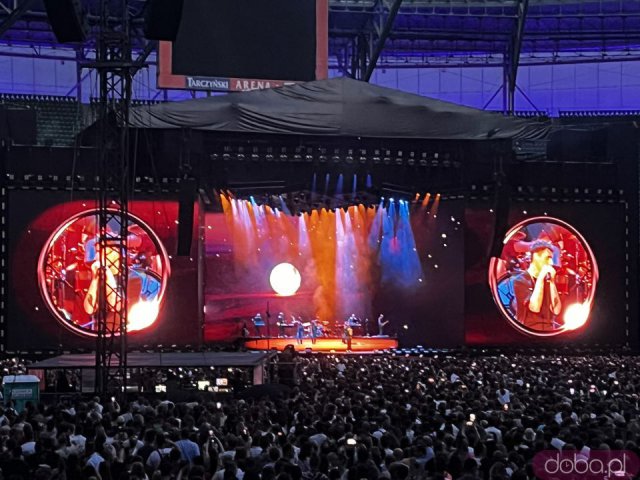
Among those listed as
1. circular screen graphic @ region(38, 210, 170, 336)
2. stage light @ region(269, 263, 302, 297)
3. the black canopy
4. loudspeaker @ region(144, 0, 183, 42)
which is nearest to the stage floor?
stage light @ region(269, 263, 302, 297)

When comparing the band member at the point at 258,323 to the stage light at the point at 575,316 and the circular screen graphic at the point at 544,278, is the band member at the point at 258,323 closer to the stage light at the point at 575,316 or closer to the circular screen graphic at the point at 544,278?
the circular screen graphic at the point at 544,278

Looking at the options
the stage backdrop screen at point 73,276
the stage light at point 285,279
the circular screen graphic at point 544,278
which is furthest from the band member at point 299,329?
the circular screen graphic at point 544,278

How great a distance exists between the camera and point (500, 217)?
3228 centimetres

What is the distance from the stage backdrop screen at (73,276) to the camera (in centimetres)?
3175

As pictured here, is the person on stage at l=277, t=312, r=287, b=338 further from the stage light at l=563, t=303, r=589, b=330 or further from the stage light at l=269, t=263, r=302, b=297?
the stage light at l=563, t=303, r=589, b=330

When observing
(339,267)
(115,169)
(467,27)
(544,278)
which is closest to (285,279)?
(339,267)

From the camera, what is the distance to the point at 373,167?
3406 cm

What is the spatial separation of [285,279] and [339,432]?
979 inches

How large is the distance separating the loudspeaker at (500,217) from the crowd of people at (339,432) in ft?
39.6

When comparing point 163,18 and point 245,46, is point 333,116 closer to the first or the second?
point 245,46

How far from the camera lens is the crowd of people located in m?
11.1

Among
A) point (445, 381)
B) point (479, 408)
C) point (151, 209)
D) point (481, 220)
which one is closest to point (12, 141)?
point (151, 209)

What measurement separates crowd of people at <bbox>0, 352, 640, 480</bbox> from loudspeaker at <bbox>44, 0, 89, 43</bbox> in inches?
285

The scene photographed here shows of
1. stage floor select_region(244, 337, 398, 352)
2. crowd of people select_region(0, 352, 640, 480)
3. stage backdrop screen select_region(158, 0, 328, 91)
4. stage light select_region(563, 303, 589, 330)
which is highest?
stage backdrop screen select_region(158, 0, 328, 91)
